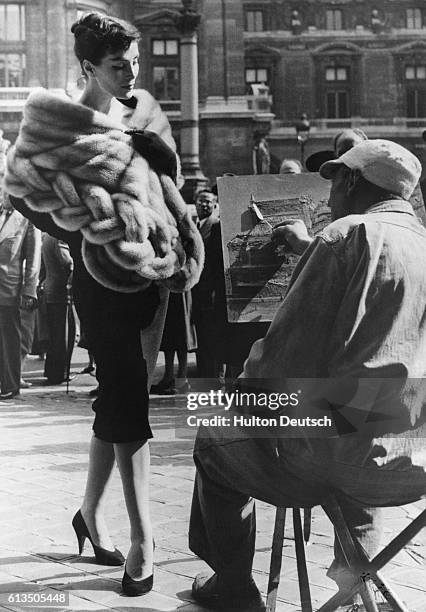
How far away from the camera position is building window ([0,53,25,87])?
1081 inches

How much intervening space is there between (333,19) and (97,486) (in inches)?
1539

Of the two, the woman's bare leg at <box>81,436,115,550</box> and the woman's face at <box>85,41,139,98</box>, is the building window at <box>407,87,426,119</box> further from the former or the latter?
the woman's bare leg at <box>81,436,115,550</box>

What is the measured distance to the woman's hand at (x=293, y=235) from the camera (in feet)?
10.3

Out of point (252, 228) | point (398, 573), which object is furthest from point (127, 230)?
point (398, 573)

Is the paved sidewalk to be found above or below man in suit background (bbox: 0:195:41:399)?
below

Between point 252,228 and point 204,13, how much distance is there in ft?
92.8

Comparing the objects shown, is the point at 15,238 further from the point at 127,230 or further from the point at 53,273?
the point at 127,230

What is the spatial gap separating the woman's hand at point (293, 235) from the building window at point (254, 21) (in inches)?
1510

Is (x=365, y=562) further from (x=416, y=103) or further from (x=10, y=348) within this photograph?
(x=416, y=103)

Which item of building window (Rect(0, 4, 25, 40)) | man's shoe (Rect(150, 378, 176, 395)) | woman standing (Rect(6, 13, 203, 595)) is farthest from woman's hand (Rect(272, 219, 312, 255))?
building window (Rect(0, 4, 25, 40))

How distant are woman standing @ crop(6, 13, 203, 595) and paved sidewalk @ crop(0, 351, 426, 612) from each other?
150mm

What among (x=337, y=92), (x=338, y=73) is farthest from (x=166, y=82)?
(x=338, y=73)

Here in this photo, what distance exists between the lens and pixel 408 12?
4141cm

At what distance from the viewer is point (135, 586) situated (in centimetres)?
281
